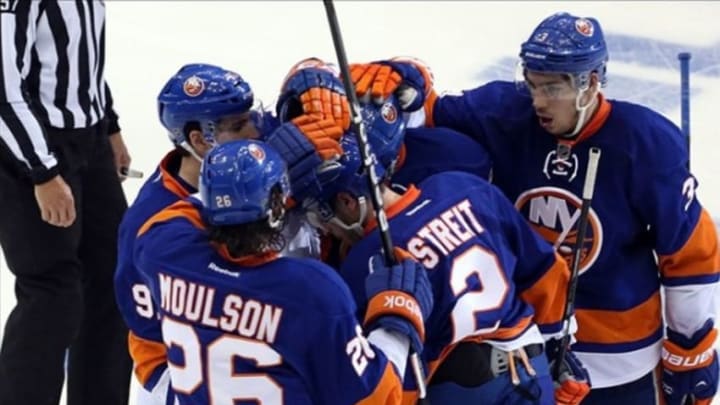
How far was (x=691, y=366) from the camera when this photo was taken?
2.35m

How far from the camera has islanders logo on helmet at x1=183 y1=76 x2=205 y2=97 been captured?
2236 mm

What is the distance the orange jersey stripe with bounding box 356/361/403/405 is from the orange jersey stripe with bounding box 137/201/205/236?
1.06ft

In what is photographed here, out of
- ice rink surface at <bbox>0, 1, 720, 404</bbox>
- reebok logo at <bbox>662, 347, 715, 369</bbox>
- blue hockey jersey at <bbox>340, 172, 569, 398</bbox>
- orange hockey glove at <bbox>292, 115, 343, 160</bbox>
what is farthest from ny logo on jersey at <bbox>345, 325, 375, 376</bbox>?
ice rink surface at <bbox>0, 1, 720, 404</bbox>

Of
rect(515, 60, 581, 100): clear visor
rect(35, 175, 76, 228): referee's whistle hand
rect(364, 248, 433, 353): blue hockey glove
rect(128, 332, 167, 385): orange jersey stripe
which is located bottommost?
rect(128, 332, 167, 385): orange jersey stripe

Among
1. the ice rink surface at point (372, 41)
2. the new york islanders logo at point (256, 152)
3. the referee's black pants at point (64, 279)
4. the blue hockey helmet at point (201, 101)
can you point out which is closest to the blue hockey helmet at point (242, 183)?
the new york islanders logo at point (256, 152)

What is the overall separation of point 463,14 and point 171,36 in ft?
3.45

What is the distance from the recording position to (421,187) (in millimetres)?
2096

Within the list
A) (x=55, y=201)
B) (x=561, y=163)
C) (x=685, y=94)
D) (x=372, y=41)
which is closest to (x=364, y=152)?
(x=561, y=163)

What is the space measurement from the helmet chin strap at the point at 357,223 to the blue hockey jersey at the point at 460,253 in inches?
0.7

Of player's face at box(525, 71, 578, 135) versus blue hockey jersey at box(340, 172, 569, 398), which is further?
player's face at box(525, 71, 578, 135)

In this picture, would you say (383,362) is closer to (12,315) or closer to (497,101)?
(497,101)

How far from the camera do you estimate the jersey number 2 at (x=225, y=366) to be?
187 cm

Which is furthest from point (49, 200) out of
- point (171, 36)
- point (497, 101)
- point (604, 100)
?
point (171, 36)

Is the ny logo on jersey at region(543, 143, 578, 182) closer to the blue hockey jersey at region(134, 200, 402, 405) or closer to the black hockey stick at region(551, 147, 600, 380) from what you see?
the black hockey stick at region(551, 147, 600, 380)
